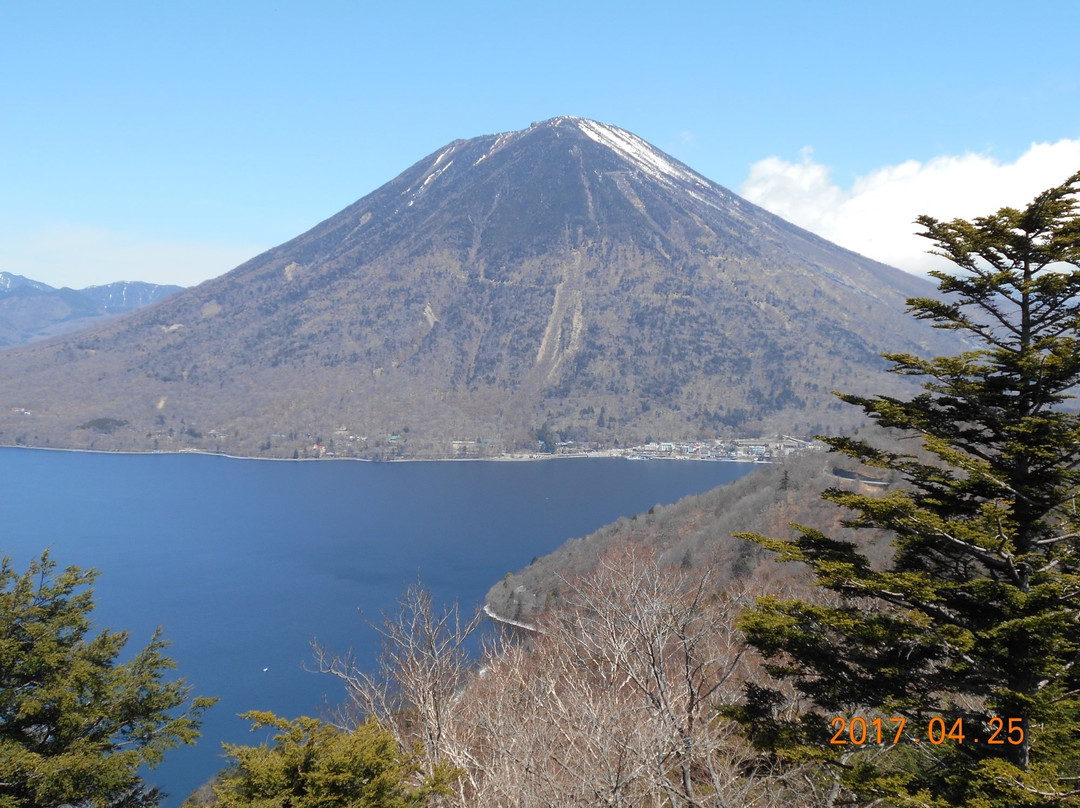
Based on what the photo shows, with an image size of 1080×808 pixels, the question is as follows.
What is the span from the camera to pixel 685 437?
397 feet

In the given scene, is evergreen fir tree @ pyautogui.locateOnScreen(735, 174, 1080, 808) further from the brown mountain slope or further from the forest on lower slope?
the brown mountain slope

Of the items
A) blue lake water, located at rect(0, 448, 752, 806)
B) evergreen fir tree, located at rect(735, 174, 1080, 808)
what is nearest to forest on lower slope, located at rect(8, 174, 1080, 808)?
evergreen fir tree, located at rect(735, 174, 1080, 808)

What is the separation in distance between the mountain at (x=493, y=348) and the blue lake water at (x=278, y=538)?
21.5 m

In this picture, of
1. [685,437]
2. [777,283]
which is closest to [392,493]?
[685,437]

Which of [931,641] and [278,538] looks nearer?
[931,641]

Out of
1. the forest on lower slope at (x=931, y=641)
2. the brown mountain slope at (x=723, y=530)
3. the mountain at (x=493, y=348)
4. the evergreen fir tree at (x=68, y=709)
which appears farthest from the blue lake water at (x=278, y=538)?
the mountain at (x=493, y=348)

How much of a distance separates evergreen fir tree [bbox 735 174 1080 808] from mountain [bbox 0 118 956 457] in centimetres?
10457

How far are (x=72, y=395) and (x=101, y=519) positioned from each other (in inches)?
3552

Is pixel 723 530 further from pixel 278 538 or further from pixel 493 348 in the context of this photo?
pixel 493 348

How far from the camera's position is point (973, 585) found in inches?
185

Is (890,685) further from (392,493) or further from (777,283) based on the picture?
(777,283)

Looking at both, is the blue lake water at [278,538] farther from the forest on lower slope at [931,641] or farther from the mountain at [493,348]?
the mountain at [493,348]

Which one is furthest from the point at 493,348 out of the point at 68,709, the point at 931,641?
the point at 931,641

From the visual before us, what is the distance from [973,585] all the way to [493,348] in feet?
509
